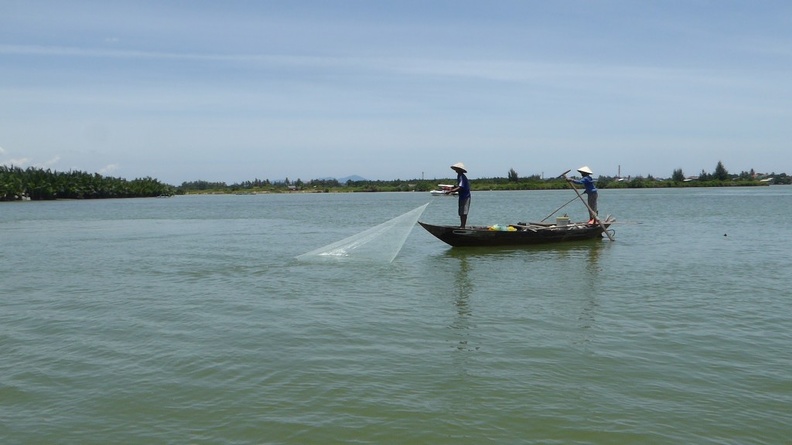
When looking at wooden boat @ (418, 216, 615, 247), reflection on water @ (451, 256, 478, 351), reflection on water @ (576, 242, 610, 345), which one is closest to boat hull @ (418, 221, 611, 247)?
wooden boat @ (418, 216, 615, 247)

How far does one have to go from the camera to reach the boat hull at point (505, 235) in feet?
57.7

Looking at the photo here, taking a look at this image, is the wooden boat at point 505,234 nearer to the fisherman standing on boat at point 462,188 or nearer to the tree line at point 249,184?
the fisherman standing on boat at point 462,188

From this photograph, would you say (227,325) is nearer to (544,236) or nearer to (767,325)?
(767,325)

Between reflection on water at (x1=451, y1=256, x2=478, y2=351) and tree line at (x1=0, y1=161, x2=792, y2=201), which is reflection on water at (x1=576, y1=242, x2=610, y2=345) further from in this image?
tree line at (x1=0, y1=161, x2=792, y2=201)

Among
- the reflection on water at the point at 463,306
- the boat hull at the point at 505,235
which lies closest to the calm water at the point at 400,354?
the reflection on water at the point at 463,306

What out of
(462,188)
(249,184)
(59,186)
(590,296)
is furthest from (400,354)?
(249,184)

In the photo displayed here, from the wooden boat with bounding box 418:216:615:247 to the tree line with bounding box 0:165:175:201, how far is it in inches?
3061

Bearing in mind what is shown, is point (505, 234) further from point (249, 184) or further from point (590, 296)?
point (249, 184)

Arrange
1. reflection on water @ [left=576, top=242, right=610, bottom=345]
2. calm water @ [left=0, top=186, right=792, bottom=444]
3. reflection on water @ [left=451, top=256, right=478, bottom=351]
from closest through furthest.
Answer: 1. calm water @ [left=0, top=186, right=792, bottom=444]
2. reflection on water @ [left=451, top=256, right=478, bottom=351]
3. reflection on water @ [left=576, top=242, right=610, bottom=345]

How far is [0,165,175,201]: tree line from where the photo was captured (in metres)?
81.2

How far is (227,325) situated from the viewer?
30.3ft

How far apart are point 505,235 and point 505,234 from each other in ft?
0.18

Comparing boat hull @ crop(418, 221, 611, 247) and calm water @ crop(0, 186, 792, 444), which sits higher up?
boat hull @ crop(418, 221, 611, 247)

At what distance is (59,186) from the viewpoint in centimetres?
8800
